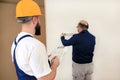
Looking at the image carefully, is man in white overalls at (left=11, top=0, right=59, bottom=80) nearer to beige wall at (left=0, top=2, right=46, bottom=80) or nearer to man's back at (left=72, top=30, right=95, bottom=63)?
man's back at (left=72, top=30, right=95, bottom=63)

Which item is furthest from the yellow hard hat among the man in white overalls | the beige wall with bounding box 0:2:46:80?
the beige wall with bounding box 0:2:46:80

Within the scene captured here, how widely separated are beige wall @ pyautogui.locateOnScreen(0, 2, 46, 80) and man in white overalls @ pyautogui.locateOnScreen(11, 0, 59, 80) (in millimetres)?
2249

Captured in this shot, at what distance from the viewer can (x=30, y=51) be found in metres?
1.30

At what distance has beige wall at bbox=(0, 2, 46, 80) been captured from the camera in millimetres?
3568

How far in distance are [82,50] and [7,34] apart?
1.31m

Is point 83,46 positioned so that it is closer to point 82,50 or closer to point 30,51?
point 82,50

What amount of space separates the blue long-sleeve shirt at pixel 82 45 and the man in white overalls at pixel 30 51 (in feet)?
5.51

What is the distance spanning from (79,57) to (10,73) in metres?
1.27

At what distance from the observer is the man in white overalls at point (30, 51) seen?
1.30 m

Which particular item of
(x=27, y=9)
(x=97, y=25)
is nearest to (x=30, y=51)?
(x=27, y=9)

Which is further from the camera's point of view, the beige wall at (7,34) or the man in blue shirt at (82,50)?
the beige wall at (7,34)

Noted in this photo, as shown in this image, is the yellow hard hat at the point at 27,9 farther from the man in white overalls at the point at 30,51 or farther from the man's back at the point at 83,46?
the man's back at the point at 83,46

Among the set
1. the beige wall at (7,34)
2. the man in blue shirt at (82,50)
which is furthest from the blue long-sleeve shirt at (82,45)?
the beige wall at (7,34)

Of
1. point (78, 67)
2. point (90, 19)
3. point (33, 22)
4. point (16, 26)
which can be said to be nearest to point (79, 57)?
point (78, 67)
